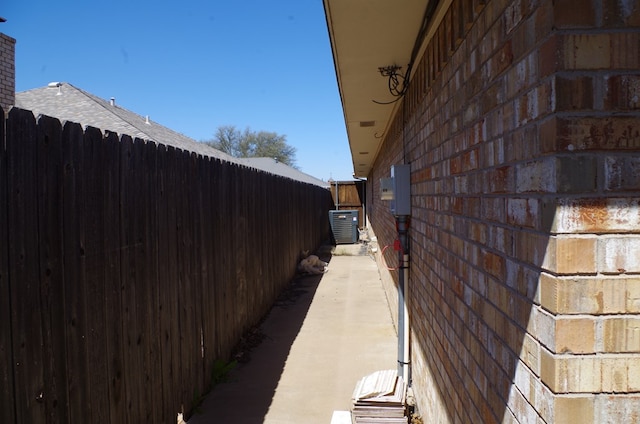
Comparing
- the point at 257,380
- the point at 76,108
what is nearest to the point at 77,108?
the point at 76,108

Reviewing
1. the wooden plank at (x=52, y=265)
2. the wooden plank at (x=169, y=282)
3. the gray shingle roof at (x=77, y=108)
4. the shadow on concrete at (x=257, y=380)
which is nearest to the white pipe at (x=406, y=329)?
the shadow on concrete at (x=257, y=380)

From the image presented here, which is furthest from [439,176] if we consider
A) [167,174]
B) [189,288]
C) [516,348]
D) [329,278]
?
[329,278]

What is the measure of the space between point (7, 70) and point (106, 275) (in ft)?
28.0

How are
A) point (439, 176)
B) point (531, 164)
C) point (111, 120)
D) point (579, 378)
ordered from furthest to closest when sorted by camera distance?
point (111, 120)
point (439, 176)
point (531, 164)
point (579, 378)

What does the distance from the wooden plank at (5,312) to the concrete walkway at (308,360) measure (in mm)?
2071

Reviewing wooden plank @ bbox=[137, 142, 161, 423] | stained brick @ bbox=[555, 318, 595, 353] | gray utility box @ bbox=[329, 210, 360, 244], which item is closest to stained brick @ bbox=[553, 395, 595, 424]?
stained brick @ bbox=[555, 318, 595, 353]

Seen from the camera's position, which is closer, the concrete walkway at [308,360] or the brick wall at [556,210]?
the brick wall at [556,210]

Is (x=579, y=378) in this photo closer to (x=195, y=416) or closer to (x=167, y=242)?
(x=167, y=242)

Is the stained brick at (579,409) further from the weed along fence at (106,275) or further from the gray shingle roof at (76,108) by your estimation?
the gray shingle roof at (76,108)

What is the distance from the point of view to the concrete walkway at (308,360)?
3902mm

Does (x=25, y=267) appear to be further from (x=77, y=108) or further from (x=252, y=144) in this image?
(x=252, y=144)

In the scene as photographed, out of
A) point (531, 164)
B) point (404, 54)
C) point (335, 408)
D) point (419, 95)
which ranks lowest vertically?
point (335, 408)

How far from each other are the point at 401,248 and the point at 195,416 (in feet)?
7.08

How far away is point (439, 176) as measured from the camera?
270 centimetres
